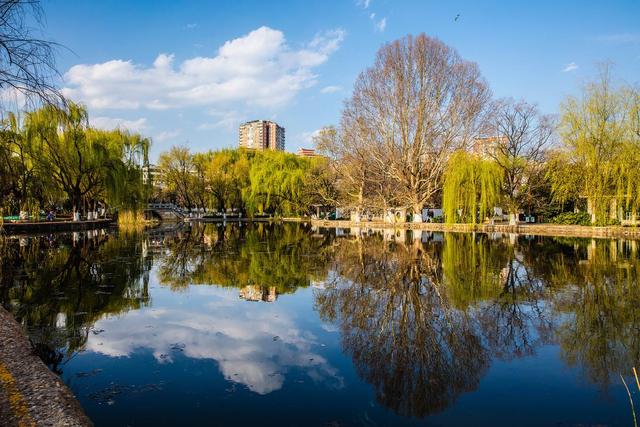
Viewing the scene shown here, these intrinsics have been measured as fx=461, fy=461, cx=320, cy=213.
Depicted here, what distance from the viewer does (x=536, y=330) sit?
25.2ft

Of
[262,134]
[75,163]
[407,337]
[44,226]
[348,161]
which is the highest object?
[262,134]

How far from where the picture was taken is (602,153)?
30.8m

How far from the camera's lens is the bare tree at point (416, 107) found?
3416 centimetres

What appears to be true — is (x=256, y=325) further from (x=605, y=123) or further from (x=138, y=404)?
(x=605, y=123)

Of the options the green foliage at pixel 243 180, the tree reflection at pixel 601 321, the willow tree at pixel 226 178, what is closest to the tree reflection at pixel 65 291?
the tree reflection at pixel 601 321

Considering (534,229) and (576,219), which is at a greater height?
(576,219)

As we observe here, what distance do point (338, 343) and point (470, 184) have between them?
101 ft

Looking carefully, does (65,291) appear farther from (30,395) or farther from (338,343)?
(338,343)

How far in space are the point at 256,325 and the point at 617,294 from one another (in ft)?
26.7

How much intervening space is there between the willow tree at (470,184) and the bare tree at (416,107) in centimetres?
118

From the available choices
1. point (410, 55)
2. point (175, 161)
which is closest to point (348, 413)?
point (410, 55)

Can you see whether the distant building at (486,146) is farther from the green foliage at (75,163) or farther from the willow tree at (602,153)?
the green foliage at (75,163)

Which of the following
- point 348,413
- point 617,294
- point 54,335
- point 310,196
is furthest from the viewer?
point 310,196

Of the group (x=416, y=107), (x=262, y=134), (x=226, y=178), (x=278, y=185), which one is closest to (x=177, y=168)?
(x=226, y=178)
